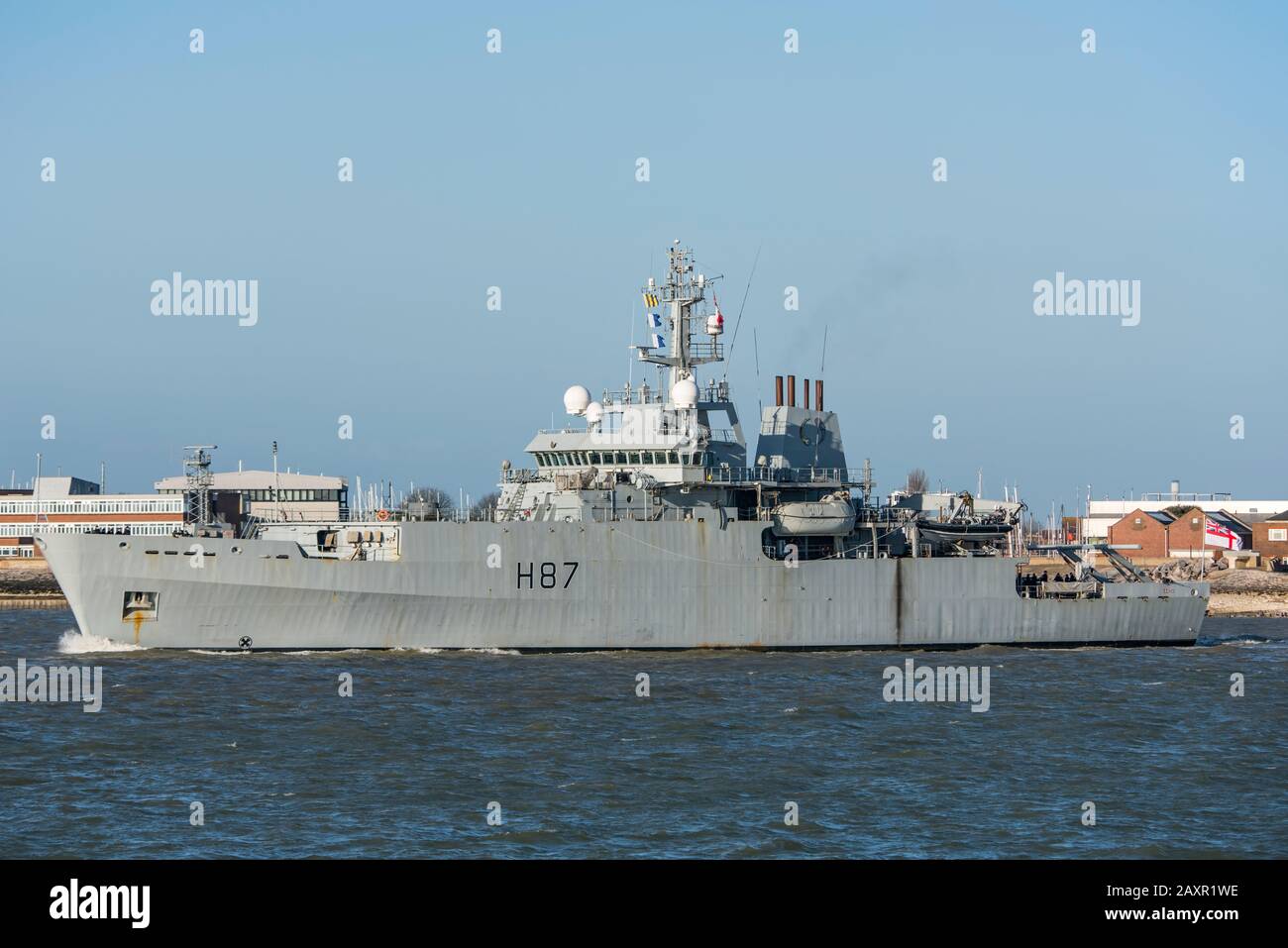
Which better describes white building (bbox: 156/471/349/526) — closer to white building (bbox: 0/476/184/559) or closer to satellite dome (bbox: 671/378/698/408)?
white building (bbox: 0/476/184/559)

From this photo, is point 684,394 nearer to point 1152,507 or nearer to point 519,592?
point 519,592

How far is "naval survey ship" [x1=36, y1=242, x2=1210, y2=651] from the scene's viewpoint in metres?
28.2

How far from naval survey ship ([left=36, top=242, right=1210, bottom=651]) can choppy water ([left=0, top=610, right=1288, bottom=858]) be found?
4.41 feet

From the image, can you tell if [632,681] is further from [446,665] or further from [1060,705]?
[1060,705]

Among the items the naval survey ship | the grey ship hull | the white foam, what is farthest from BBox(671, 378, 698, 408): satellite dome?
the white foam

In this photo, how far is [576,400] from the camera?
107 feet

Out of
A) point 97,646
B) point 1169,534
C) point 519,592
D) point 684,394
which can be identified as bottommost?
point 97,646

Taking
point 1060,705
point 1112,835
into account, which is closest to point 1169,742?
point 1060,705

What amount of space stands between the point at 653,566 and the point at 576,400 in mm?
5428

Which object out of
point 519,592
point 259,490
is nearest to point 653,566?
point 519,592

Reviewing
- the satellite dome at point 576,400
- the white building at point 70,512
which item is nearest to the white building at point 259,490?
the white building at point 70,512

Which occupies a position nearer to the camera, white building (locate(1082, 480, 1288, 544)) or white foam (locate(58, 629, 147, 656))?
white foam (locate(58, 629, 147, 656))
